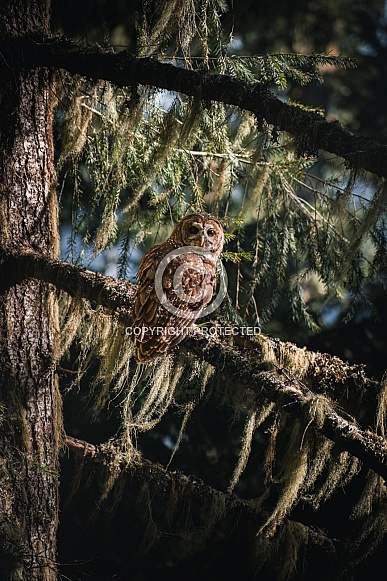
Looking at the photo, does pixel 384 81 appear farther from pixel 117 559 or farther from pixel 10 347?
pixel 117 559

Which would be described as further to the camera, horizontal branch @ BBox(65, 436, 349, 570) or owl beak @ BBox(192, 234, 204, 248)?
horizontal branch @ BBox(65, 436, 349, 570)

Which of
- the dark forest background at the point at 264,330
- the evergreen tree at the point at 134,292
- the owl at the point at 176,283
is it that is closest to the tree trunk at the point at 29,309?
the evergreen tree at the point at 134,292

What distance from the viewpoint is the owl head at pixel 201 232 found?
1175 millimetres

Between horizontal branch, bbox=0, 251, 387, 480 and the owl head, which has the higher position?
the owl head

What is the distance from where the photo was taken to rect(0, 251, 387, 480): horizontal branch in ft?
3.81

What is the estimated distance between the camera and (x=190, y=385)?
1.69 meters

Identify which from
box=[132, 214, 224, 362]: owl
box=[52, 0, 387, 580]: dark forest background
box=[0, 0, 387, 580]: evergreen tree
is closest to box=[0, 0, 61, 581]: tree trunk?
box=[0, 0, 387, 580]: evergreen tree

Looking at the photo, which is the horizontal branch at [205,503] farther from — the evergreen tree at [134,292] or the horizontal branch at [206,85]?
the horizontal branch at [206,85]

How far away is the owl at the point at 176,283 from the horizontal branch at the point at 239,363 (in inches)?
5.2

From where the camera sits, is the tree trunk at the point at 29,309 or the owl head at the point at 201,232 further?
the tree trunk at the point at 29,309

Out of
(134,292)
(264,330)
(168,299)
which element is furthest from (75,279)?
(264,330)

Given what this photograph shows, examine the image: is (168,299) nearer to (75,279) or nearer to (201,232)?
(201,232)

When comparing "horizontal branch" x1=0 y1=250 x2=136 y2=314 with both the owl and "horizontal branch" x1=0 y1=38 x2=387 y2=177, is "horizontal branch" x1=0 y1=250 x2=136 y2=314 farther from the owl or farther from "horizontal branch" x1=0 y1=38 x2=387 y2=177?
"horizontal branch" x1=0 y1=38 x2=387 y2=177

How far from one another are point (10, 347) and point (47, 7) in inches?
34.2
